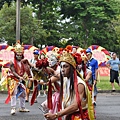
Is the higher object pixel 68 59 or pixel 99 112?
pixel 68 59

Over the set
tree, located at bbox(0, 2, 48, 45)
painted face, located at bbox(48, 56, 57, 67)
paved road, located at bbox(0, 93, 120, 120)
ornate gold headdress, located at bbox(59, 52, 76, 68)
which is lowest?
paved road, located at bbox(0, 93, 120, 120)

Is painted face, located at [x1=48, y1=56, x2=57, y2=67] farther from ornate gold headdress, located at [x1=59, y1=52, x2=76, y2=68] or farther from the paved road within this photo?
ornate gold headdress, located at [x1=59, y1=52, x2=76, y2=68]

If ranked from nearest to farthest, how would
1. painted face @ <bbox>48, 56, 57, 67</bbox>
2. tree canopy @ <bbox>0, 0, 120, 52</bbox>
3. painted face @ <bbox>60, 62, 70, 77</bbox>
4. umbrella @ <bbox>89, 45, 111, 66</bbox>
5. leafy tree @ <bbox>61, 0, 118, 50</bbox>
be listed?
1. painted face @ <bbox>60, 62, 70, 77</bbox>
2. painted face @ <bbox>48, 56, 57, 67</bbox>
3. umbrella @ <bbox>89, 45, 111, 66</bbox>
4. tree canopy @ <bbox>0, 0, 120, 52</bbox>
5. leafy tree @ <bbox>61, 0, 118, 50</bbox>

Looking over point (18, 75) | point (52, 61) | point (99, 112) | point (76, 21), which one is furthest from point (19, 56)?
point (76, 21)

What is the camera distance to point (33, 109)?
1111 centimetres

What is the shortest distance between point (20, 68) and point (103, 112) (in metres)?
2.45

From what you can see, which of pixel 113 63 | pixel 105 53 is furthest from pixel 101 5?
pixel 113 63

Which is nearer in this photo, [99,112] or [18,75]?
[18,75]

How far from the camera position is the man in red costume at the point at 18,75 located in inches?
390

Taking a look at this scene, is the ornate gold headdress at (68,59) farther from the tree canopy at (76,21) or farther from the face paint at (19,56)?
the tree canopy at (76,21)

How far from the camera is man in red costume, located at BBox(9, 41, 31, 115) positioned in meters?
9.90

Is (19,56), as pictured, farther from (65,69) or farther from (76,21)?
(76,21)

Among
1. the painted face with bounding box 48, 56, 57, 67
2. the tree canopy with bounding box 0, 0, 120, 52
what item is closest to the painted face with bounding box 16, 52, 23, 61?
the painted face with bounding box 48, 56, 57, 67

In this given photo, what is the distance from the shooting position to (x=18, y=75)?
9.95 meters
